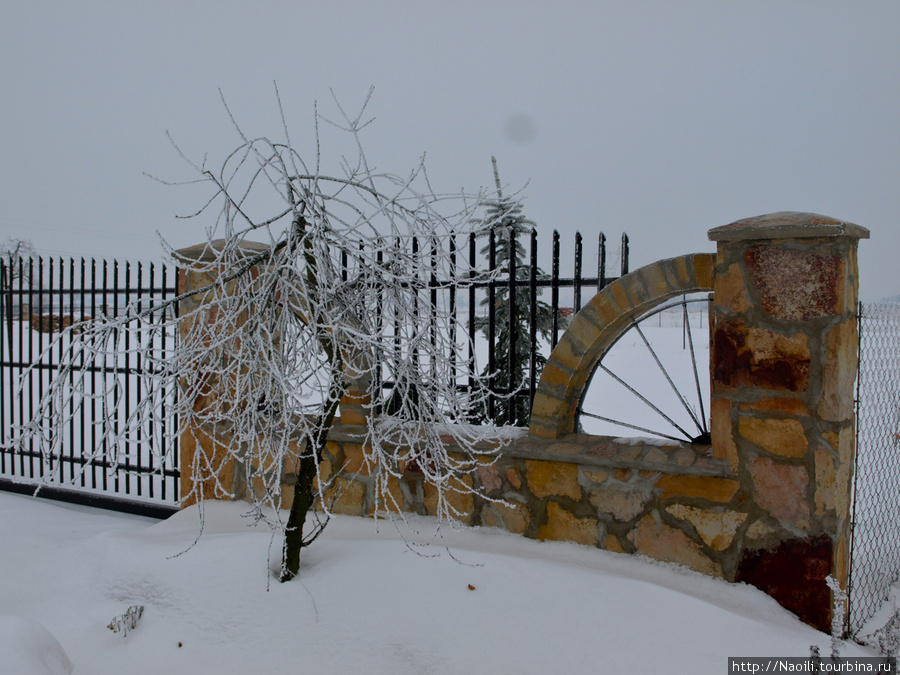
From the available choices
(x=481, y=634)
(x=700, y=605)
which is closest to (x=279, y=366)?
(x=481, y=634)

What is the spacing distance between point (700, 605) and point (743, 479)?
71 cm

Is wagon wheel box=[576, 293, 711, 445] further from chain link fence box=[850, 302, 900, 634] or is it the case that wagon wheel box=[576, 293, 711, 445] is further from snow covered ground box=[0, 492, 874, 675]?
snow covered ground box=[0, 492, 874, 675]

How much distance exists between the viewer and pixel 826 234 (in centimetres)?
285

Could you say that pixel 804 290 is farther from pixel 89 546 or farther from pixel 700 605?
pixel 89 546

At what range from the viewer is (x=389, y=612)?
9.82 feet

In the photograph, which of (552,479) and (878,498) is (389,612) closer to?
(552,479)

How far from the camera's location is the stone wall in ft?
9.53

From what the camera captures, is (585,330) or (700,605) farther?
(585,330)

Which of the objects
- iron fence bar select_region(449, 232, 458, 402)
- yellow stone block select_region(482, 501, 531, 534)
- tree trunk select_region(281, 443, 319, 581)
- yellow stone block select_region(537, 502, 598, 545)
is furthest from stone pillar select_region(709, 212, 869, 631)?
tree trunk select_region(281, 443, 319, 581)

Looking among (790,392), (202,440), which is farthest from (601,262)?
(202,440)

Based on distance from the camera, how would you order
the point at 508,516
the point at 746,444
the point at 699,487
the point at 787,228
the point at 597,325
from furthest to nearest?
the point at 508,516, the point at 597,325, the point at 699,487, the point at 746,444, the point at 787,228

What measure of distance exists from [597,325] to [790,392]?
1079 mm

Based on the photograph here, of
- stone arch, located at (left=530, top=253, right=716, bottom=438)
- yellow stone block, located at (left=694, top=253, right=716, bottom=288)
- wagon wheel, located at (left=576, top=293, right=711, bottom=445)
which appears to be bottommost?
wagon wheel, located at (left=576, top=293, right=711, bottom=445)

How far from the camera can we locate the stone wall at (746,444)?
2.91 m
